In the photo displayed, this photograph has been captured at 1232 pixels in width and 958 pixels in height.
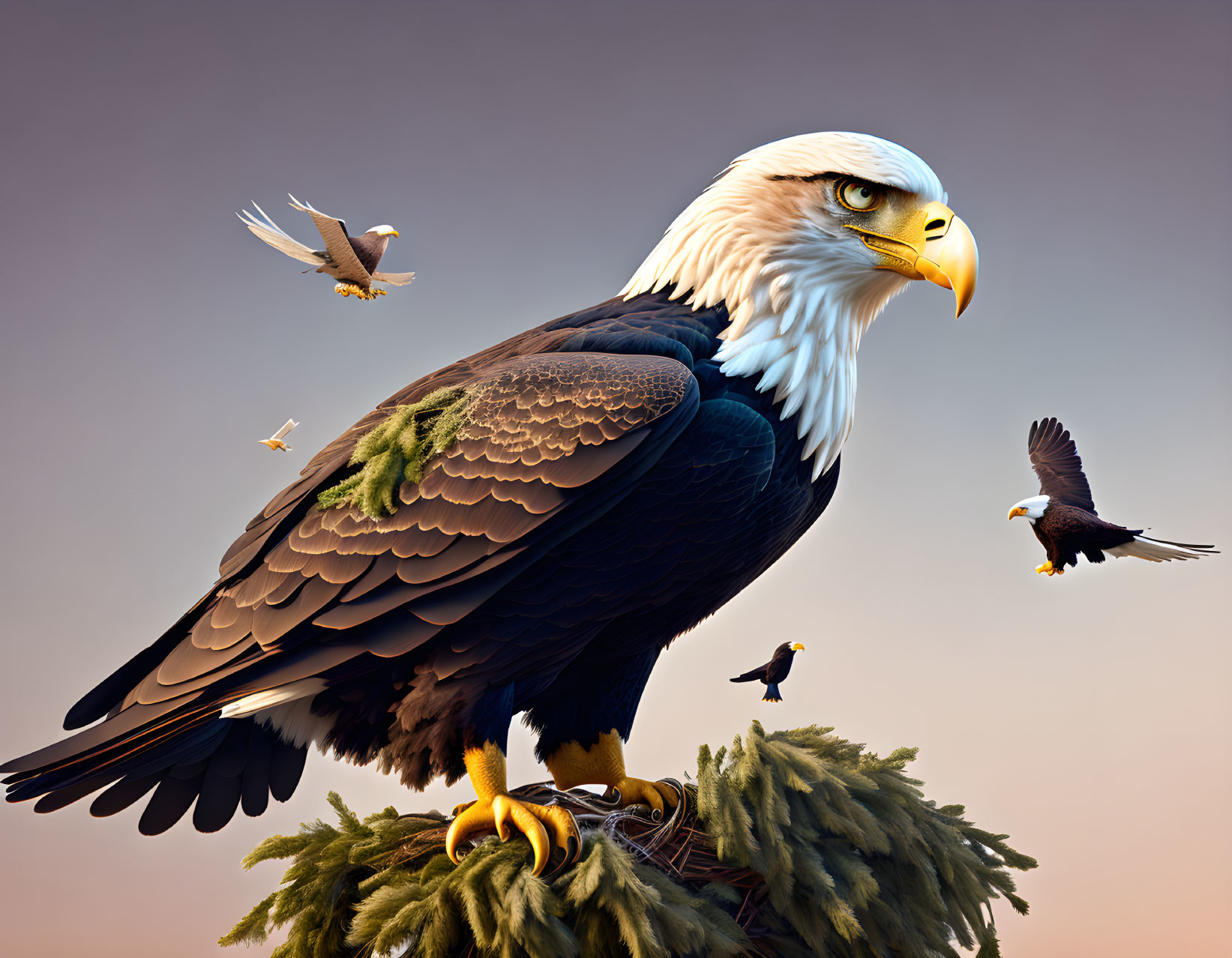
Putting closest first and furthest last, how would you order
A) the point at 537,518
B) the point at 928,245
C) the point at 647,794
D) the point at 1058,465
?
the point at 537,518 < the point at 928,245 < the point at 647,794 < the point at 1058,465

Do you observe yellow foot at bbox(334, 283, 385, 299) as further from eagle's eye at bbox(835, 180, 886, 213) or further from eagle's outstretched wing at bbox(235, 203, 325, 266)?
eagle's eye at bbox(835, 180, 886, 213)

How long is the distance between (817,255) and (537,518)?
107 centimetres

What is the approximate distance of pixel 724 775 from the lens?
2.66 m

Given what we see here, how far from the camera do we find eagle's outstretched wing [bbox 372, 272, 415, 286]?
111 inches

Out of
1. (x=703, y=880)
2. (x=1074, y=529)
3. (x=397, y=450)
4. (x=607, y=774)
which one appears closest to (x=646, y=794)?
(x=607, y=774)

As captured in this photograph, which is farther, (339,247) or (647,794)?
(647,794)

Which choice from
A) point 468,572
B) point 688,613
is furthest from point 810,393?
point 468,572

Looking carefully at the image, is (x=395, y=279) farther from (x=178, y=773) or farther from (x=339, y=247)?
(x=178, y=773)

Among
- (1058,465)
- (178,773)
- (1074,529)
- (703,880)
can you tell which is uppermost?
(1058,465)

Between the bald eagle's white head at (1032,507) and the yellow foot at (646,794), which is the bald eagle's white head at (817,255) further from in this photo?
the yellow foot at (646,794)

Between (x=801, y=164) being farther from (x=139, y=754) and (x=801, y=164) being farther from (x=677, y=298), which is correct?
(x=139, y=754)

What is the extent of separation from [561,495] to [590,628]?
379mm

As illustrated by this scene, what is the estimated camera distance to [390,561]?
2414mm

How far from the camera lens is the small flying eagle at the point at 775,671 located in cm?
308
